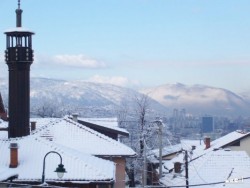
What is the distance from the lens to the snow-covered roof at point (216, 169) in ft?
151

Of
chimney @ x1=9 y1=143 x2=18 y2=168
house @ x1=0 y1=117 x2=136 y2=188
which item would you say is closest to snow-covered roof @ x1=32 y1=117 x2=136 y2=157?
house @ x1=0 y1=117 x2=136 y2=188

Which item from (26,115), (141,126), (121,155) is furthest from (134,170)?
(26,115)

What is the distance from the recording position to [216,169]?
156ft

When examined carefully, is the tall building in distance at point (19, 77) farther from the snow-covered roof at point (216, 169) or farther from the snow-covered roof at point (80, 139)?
the snow-covered roof at point (216, 169)

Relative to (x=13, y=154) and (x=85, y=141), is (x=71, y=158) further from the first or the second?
(x=85, y=141)

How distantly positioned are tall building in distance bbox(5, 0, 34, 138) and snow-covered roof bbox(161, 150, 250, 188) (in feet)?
44.4

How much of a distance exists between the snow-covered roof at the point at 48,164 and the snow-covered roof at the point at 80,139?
610 centimetres

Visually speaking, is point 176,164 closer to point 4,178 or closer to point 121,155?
point 121,155

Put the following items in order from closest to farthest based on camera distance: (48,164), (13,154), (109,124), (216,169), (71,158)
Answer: (13,154)
(48,164)
(71,158)
(216,169)
(109,124)

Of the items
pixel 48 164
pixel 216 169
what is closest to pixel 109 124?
pixel 216 169

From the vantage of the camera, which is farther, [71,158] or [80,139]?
[80,139]

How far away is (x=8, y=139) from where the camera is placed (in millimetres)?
34969

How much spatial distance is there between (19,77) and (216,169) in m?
16.4

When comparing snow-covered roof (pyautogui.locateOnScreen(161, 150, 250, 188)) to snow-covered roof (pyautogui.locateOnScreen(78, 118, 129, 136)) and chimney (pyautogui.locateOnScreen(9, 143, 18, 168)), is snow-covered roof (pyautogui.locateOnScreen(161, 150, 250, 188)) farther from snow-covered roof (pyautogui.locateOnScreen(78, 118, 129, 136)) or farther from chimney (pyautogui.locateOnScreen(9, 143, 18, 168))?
chimney (pyautogui.locateOnScreen(9, 143, 18, 168))
